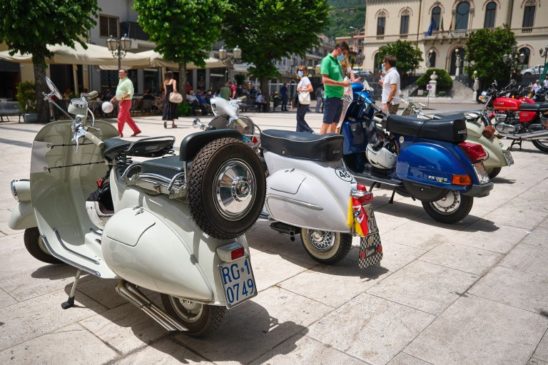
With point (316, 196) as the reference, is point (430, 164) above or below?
above

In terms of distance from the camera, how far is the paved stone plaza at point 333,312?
2.66 m

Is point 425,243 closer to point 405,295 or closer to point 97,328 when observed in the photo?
point 405,295

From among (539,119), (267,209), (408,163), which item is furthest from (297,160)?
(539,119)

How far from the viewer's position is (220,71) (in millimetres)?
38062

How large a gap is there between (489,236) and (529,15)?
71.2 m

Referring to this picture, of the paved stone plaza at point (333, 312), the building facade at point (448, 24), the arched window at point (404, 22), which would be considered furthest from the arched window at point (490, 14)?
the paved stone plaza at point (333, 312)

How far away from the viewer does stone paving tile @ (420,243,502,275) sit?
404cm

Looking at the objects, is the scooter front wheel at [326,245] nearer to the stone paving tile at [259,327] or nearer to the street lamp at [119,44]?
the stone paving tile at [259,327]

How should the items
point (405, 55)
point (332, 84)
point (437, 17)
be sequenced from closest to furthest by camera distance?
point (332, 84) → point (405, 55) → point (437, 17)

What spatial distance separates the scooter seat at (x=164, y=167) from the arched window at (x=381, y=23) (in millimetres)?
79341

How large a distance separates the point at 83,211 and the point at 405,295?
8.43 ft

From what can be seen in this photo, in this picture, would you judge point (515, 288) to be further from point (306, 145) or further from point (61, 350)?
point (61, 350)

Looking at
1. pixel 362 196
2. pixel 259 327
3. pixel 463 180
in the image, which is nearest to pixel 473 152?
pixel 463 180

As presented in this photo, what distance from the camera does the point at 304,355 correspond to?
8.67 feet
